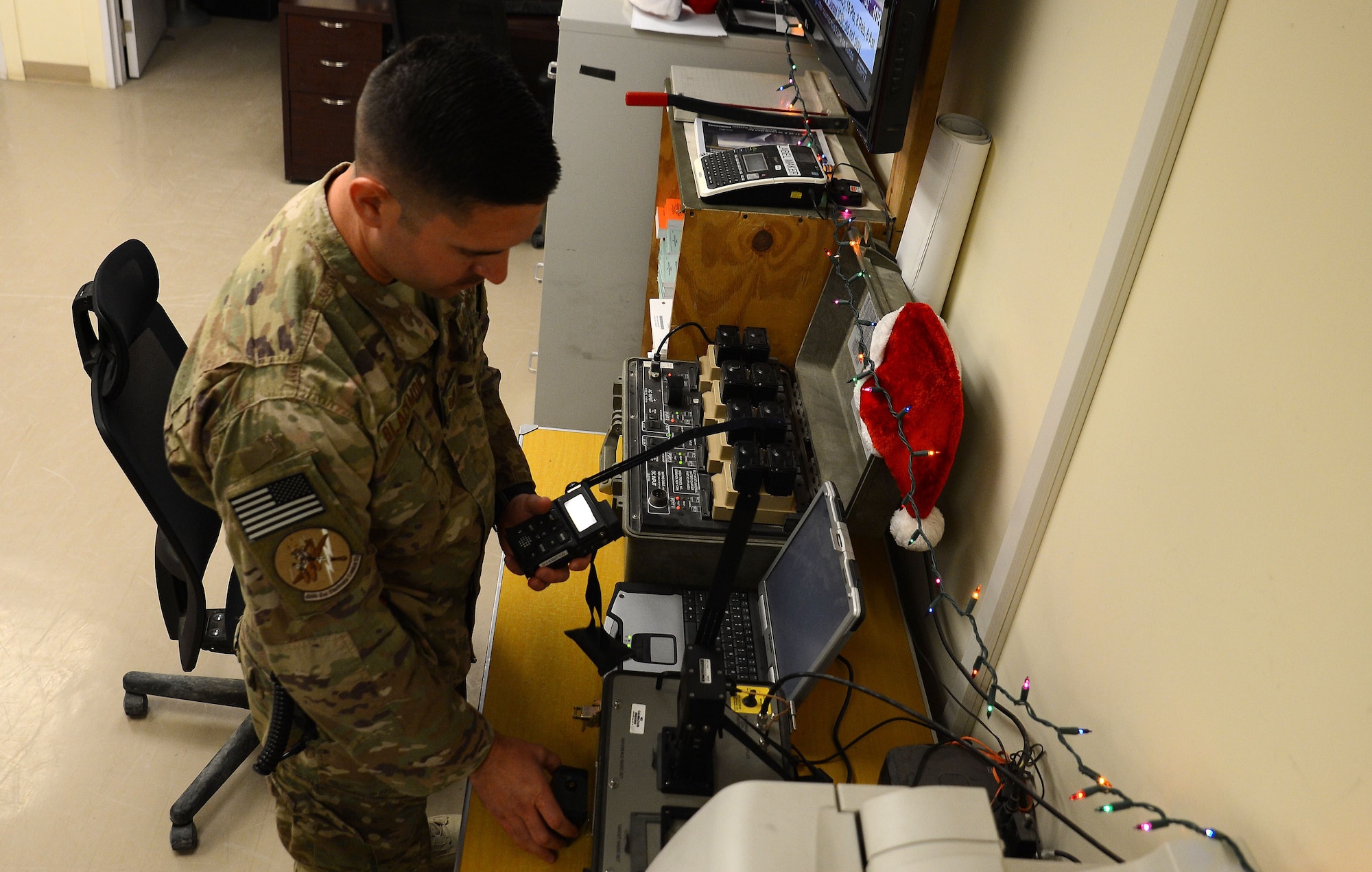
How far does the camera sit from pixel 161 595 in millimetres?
1907

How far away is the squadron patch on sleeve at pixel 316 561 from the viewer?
3.54ft

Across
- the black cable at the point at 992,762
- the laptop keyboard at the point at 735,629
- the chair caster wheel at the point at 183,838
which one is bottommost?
the chair caster wheel at the point at 183,838

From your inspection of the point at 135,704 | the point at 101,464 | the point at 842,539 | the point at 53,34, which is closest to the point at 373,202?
the point at 842,539

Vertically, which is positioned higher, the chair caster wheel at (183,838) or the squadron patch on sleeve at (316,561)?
the squadron patch on sleeve at (316,561)

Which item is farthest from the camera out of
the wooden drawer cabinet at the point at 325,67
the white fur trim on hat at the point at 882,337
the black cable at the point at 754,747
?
the wooden drawer cabinet at the point at 325,67

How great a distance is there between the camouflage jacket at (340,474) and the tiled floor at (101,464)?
743 millimetres

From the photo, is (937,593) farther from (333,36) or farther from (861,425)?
(333,36)

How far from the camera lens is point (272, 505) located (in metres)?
1.06

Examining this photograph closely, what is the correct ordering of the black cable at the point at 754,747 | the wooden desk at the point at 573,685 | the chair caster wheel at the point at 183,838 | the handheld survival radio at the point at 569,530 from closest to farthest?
1. the black cable at the point at 754,747
2. the wooden desk at the point at 573,685
3. the handheld survival radio at the point at 569,530
4. the chair caster wheel at the point at 183,838

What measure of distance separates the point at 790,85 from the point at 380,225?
1.47 meters

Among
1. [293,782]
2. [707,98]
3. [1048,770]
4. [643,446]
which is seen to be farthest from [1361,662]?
[707,98]

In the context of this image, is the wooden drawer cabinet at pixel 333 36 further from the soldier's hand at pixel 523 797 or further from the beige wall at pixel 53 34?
the soldier's hand at pixel 523 797

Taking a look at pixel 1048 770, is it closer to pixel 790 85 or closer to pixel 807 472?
pixel 807 472

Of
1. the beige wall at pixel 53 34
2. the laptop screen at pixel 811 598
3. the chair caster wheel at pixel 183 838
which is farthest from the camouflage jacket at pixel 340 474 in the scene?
the beige wall at pixel 53 34
